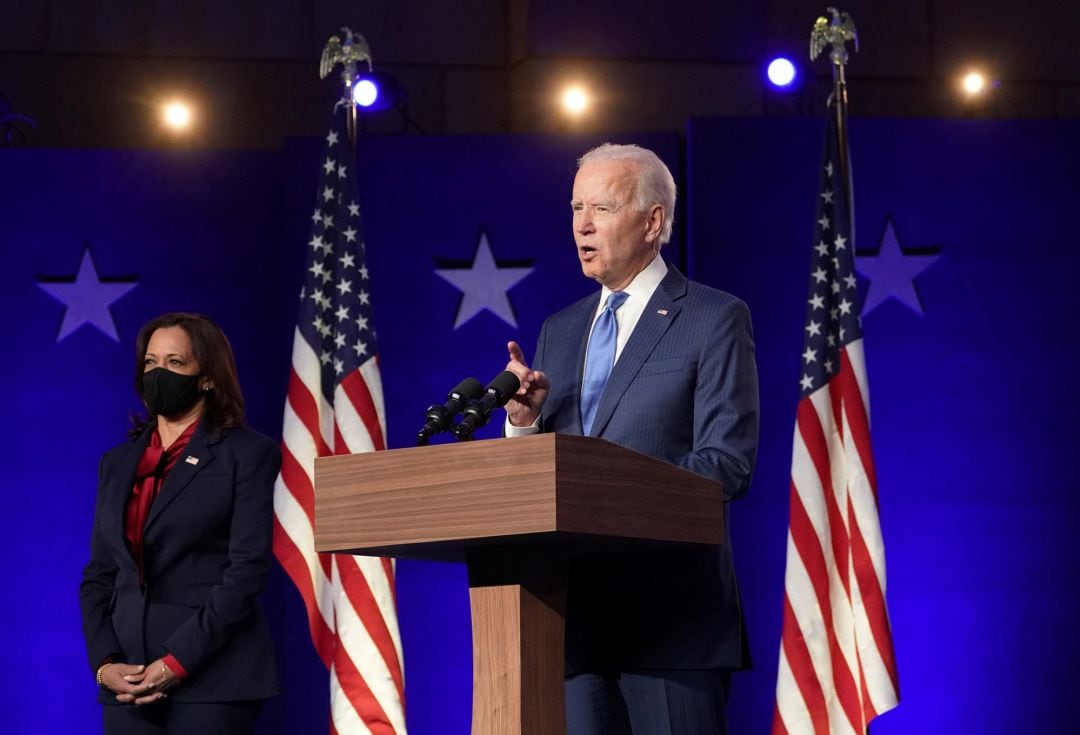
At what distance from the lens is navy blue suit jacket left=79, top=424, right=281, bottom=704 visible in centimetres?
308

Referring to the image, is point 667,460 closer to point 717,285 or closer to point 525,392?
point 525,392

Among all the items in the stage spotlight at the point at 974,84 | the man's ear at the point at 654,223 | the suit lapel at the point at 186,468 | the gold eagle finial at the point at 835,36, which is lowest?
the suit lapel at the point at 186,468

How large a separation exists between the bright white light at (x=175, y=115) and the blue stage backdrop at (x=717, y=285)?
3.27 feet

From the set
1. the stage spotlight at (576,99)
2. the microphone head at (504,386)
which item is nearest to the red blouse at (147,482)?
the microphone head at (504,386)

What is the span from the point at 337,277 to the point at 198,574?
171 centimetres

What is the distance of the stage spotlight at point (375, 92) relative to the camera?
211 inches

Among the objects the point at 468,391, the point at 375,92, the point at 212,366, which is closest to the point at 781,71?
the point at 375,92

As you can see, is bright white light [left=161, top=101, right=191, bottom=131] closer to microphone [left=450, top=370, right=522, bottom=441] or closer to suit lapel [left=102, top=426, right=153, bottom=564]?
suit lapel [left=102, top=426, right=153, bottom=564]

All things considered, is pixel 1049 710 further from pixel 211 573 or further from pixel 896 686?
pixel 211 573

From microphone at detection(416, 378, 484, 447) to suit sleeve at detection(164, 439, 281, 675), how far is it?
1.20 metres

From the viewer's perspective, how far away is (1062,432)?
194 inches

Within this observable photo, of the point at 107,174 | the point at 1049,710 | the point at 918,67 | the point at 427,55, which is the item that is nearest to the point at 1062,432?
the point at 1049,710

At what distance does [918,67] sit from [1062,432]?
2.07 metres

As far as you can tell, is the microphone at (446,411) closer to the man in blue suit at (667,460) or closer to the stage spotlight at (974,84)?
the man in blue suit at (667,460)
